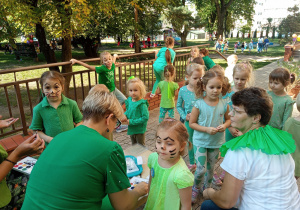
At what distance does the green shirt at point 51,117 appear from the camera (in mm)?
2736

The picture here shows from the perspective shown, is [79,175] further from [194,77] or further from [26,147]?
[194,77]

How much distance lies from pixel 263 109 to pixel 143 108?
1.84 meters

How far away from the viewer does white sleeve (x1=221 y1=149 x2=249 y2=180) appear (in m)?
1.51

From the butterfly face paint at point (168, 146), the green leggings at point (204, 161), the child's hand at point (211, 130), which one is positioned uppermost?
the butterfly face paint at point (168, 146)

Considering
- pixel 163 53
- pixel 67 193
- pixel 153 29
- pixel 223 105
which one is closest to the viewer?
pixel 67 193

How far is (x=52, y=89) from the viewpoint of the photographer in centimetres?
269

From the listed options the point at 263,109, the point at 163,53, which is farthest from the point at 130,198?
the point at 163,53

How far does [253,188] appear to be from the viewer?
1531mm

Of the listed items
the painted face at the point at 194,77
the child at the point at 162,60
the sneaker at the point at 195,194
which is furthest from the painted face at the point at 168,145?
the child at the point at 162,60

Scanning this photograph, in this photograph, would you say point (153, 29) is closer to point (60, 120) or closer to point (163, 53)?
point (163, 53)

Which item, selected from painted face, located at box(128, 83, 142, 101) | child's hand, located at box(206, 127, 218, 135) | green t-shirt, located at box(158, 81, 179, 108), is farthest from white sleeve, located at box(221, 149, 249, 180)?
green t-shirt, located at box(158, 81, 179, 108)

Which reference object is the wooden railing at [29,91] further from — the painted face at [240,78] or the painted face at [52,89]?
the painted face at [240,78]

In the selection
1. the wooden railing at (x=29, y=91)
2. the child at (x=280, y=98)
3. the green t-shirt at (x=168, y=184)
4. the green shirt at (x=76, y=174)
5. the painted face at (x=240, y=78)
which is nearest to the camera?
the green shirt at (x=76, y=174)

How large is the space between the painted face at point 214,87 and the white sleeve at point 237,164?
3.77ft
